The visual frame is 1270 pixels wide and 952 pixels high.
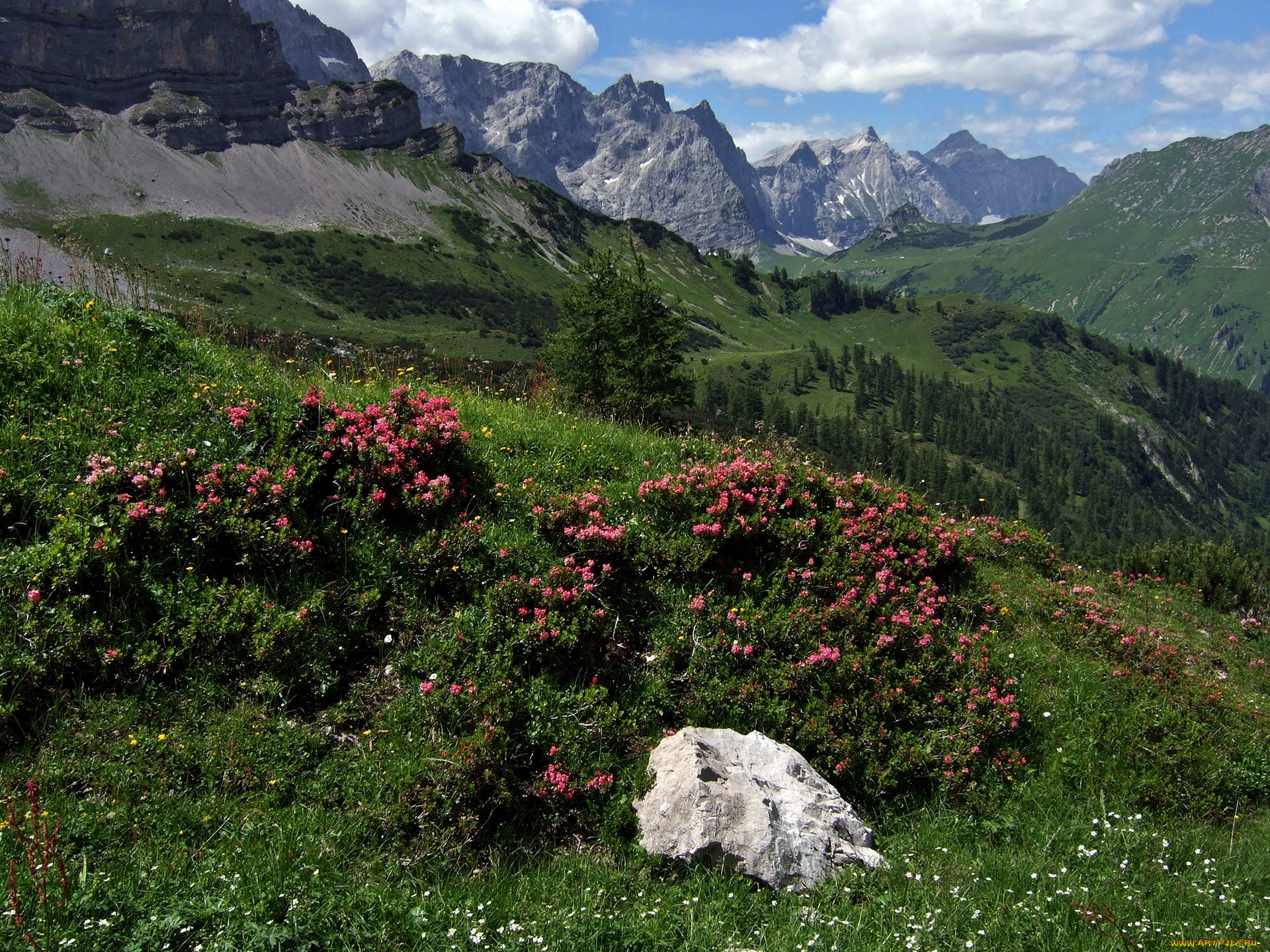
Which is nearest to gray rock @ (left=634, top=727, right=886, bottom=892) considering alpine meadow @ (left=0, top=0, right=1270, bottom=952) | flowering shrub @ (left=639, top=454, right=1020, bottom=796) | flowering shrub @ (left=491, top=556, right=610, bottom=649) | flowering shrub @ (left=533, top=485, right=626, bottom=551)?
alpine meadow @ (left=0, top=0, right=1270, bottom=952)

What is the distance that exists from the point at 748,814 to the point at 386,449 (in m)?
4.87

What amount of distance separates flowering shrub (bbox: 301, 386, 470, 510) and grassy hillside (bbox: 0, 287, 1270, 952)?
0.04 meters

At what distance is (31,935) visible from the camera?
3604 millimetres

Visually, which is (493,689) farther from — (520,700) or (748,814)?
(748,814)

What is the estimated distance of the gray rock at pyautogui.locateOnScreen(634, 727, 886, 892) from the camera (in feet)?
16.9

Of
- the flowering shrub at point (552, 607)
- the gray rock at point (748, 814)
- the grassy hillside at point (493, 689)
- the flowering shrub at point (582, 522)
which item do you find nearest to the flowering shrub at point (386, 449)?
the grassy hillside at point (493, 689)

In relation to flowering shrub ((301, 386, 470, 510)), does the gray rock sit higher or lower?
lower

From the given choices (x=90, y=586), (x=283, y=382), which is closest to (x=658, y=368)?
(x=283, y=382)

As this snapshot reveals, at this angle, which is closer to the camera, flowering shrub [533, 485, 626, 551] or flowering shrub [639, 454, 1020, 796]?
flowering shrub [639, 454, 1020, 796]

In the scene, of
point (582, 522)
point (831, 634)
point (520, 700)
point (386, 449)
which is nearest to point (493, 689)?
point (520, 700)

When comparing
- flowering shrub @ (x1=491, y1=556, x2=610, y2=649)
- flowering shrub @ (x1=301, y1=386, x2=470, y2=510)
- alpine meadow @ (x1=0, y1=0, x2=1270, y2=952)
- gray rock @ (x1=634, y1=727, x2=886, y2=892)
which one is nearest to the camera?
alpine meadow @ (x1=0, y1=0, x2=1270, y2=952)

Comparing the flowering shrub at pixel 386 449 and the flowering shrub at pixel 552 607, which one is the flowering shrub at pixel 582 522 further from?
the flowering shrub at pixel 386 449

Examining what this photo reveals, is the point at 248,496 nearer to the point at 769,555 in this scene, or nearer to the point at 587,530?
the point at 587,530

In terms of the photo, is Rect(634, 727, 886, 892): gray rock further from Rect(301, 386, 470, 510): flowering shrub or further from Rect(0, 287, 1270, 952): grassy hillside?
Rect(301, 386, 470, 510): flowering shrub
